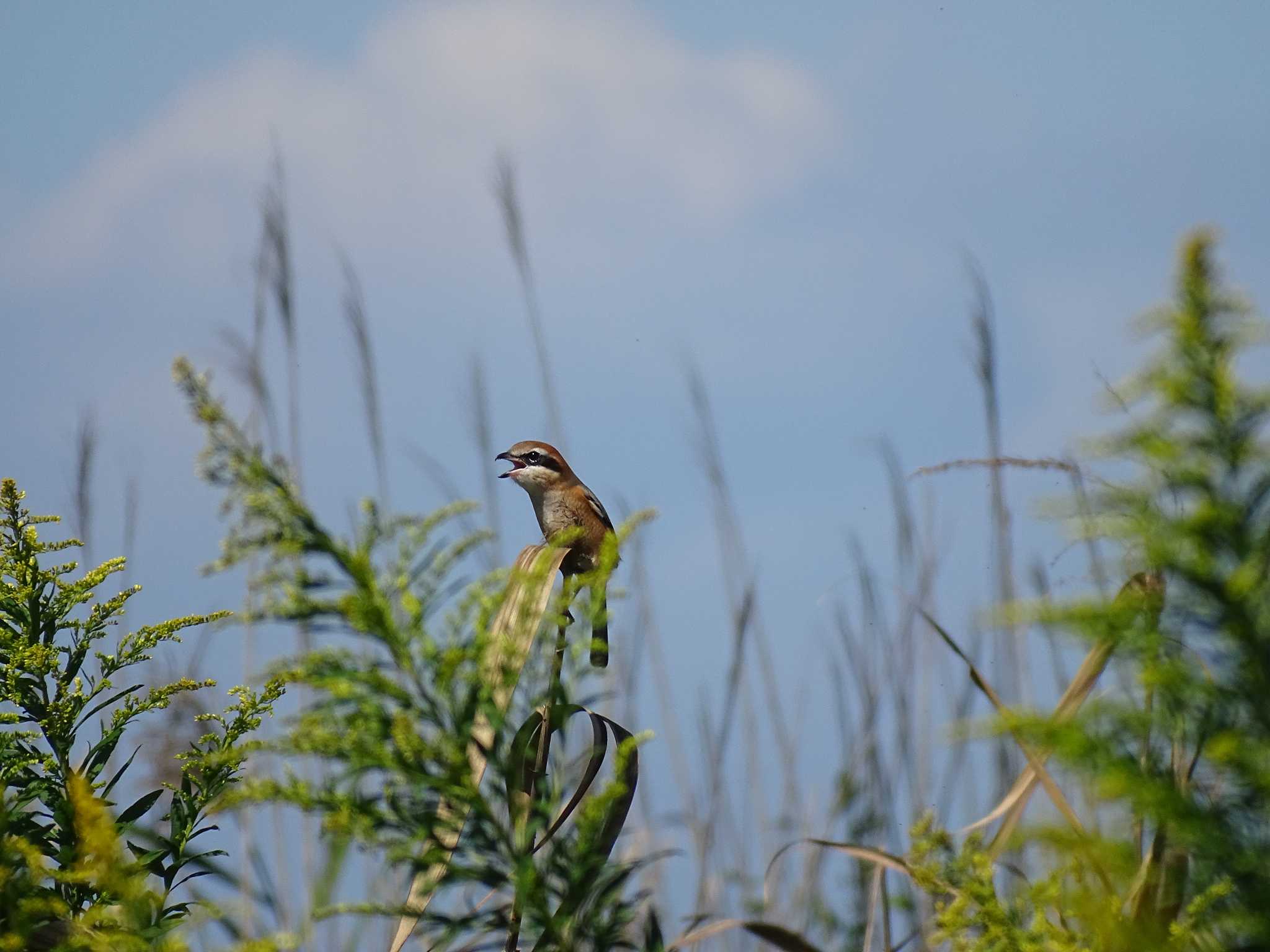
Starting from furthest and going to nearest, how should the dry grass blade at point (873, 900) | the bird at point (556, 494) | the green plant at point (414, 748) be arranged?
the bird at point (556, 494) → the dry grass blade at point (873, 900) → the green plant at point (414, 748)

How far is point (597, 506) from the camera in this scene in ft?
9.06

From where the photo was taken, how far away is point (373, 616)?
0.73 meters

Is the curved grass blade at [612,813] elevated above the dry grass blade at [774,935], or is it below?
above

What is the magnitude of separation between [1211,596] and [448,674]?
409 mm

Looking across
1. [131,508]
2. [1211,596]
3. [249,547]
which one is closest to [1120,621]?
[1211,596]

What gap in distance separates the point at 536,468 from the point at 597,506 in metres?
0.17

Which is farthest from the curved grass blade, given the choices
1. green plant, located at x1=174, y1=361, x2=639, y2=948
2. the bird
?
the bird

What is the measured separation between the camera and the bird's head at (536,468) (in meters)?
2.78

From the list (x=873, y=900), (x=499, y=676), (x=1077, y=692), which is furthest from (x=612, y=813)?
(x=873, y=900)

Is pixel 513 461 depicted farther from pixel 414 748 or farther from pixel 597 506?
pixel 414 748

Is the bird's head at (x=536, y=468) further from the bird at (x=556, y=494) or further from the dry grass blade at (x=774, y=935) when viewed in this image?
the dry grass blade at (x=774, y=935)

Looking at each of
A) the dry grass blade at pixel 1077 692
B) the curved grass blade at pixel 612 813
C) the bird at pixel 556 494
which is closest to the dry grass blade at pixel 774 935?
the curved grass blade at pixel 612 813

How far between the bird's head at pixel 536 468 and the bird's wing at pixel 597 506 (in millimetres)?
74

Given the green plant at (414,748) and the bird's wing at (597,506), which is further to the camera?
the bird's wing at (597,506)
